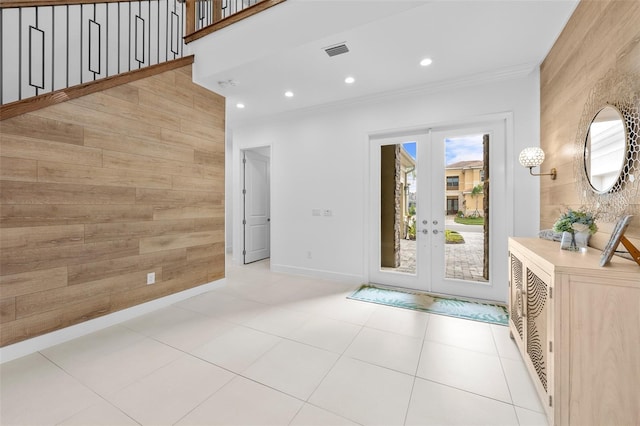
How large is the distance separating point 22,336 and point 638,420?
4.04 m

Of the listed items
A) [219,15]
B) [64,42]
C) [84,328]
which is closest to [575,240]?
[84,328]

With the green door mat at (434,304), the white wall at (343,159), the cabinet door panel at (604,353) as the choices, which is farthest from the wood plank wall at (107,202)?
the cabinet door panel at (604,353)

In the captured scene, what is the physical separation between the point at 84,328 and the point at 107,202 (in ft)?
4.02

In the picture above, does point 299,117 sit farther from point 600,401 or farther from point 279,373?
point 600,401

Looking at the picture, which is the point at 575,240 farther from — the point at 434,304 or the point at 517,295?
the point at 434,304

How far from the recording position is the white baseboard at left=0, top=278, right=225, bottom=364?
81.0 inches

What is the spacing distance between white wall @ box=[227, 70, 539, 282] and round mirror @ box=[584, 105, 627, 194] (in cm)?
124

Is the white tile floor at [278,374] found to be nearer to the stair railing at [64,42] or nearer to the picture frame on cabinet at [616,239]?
the picture frame on cabinet at [616,239]

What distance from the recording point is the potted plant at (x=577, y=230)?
1674mm

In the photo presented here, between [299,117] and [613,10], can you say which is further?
[299,117]

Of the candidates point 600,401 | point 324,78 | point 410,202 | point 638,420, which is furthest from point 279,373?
point 324,78

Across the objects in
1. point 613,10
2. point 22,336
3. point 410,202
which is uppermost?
point 613,10

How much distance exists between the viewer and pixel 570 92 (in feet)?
7.14

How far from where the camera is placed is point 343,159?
3994mm
